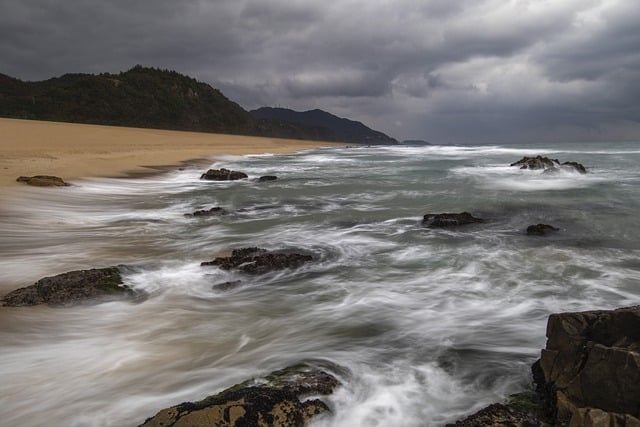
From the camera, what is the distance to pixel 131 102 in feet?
265

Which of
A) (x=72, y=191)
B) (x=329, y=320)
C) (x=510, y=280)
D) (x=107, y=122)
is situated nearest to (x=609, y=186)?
(x=510, y=280)

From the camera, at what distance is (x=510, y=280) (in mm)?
6227

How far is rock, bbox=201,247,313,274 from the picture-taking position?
6414 mm

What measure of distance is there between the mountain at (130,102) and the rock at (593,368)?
238 feet

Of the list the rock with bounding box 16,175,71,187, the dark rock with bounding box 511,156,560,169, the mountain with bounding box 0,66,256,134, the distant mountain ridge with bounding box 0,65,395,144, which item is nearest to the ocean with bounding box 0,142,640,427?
the rock with bounding box 16,175,71,187

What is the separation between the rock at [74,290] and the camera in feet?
15.8

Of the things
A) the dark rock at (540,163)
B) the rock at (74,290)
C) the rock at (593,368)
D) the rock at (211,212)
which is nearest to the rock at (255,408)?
the rock at (593,368)

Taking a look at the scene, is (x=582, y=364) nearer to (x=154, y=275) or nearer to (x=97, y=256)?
(x=154, y=275)

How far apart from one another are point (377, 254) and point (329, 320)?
9.60ft

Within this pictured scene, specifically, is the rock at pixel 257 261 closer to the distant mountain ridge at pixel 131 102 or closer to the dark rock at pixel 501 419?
the dark rock at pixel 501 419

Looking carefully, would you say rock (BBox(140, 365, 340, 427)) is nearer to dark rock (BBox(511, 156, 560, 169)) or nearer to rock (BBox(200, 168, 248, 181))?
rock (BBox(200, 168, 248, 181))

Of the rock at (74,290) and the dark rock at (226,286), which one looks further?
the dark rock at (226,286)

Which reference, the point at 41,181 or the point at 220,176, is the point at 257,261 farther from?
the point at 220,176

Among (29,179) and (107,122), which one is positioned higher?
(107,122)
